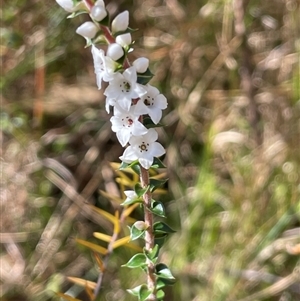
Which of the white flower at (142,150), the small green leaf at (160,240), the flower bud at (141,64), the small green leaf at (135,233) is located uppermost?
the flower bud at (141,64)

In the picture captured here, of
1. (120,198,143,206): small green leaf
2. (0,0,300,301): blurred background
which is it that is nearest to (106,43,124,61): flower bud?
(120,198,143,206): small green leaf

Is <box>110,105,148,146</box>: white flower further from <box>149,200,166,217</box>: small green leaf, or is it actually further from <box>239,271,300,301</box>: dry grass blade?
<box>239,271,300,301</box>: dry grass blade

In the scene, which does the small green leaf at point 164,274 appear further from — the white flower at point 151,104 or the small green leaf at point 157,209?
the white flower at point 151,104

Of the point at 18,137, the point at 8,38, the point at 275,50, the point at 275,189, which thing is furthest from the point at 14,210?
the point at 275,50

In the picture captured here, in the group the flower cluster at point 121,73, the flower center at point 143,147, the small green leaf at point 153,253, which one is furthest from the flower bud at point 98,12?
the small green leaf at point 153,253

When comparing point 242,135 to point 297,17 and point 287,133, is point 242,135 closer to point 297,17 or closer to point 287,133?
point 287,133

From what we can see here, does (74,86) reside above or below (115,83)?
below
